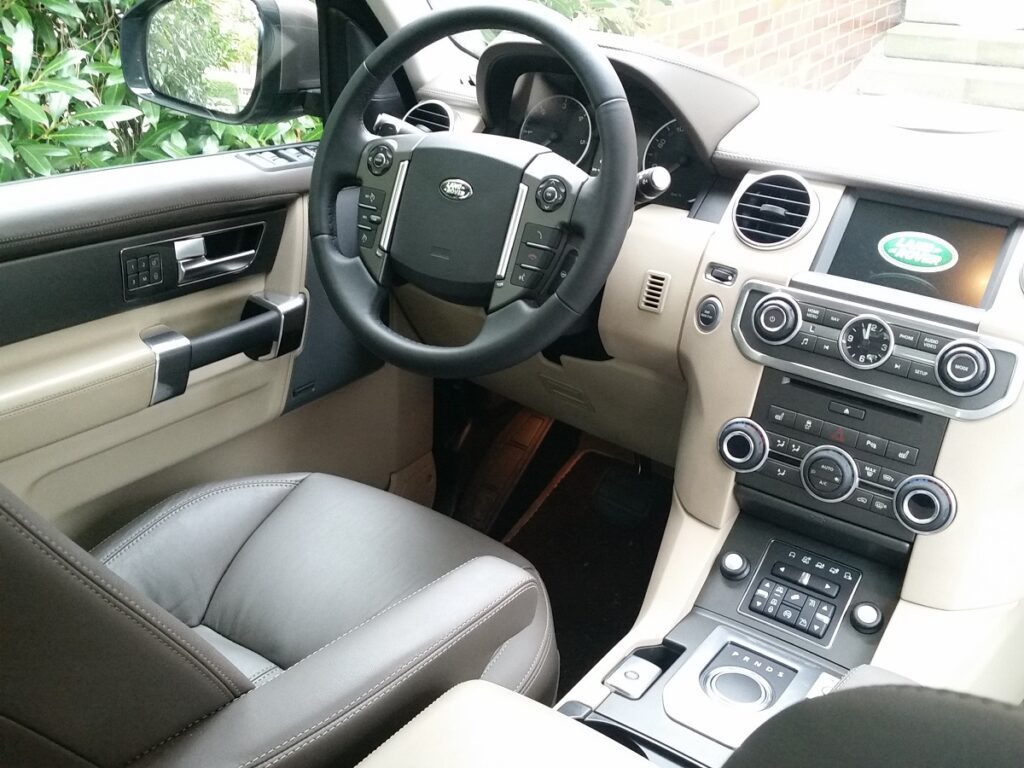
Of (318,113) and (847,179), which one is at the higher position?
(847,179)

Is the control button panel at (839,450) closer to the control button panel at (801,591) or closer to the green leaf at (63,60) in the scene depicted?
the control button panel at (801,591)

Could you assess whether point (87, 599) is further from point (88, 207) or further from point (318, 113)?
point (318, 113)

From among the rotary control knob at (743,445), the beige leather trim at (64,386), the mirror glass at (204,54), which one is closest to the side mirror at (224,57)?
the mirror glass at (204,54)

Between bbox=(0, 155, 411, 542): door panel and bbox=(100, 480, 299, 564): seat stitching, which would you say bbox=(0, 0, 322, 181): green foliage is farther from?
bbox=(100, 480, 299, 564): seat stitching

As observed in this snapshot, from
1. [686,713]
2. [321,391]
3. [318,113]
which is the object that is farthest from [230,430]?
[686,713]

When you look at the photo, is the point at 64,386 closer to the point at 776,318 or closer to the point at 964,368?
the point at 776,318

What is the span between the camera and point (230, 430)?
5.16 feet

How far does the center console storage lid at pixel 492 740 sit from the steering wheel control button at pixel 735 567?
1.90 feet

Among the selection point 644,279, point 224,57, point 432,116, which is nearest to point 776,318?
point 644,279

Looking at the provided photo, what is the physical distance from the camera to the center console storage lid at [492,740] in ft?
2.52

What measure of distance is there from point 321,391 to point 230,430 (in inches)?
7.5

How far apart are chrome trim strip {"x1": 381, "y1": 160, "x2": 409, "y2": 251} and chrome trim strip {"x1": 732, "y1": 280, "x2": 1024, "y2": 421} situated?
0.48 m

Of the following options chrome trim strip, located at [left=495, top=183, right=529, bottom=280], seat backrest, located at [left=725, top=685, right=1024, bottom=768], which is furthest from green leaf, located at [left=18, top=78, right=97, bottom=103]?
seat backrest, located at [left=725, top=685, right=1024, bottom=768]

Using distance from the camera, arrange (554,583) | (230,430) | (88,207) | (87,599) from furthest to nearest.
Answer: (554,583) < (230,430) < (88,207) < (87,599)
